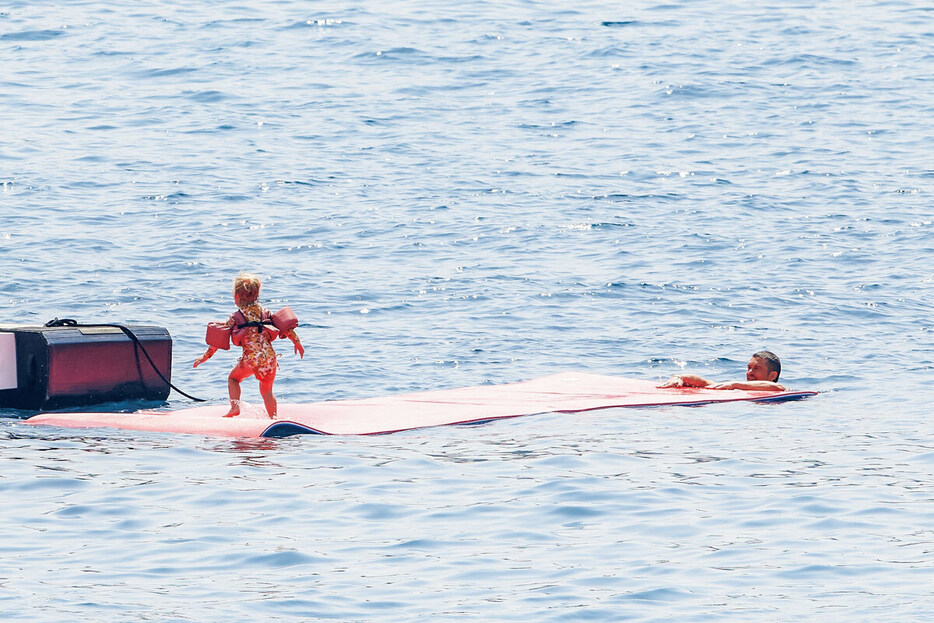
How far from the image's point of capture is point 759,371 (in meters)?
12.8

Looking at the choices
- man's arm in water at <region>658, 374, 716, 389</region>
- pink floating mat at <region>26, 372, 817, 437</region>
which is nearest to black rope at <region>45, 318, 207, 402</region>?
pink floating mat at <region>26, 372, 817, 437</region>

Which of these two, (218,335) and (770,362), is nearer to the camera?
(218,335)

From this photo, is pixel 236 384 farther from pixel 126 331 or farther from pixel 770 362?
pixel 770 362

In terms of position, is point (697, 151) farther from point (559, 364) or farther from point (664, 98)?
point (559, 364)

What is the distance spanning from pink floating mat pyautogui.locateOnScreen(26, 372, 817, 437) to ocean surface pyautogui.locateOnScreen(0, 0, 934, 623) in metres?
0.21

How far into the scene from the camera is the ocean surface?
7.29m

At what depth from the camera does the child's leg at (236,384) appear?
35.7 ft

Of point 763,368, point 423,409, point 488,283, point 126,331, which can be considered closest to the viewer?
point 423,409

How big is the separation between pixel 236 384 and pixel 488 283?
7.75 m

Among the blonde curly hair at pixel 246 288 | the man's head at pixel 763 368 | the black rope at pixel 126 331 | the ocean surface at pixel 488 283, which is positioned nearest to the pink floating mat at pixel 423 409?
the ocean surface at pixel 488 283

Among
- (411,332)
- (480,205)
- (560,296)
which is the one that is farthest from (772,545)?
(480,205)

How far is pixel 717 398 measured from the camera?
12.0m

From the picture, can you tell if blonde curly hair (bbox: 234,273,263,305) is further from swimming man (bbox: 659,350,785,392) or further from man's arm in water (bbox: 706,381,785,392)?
man's arm in water (bbox: 706,381,785,392)

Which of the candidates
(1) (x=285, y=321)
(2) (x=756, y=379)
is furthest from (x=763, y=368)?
(1) (x=285, y=321)
